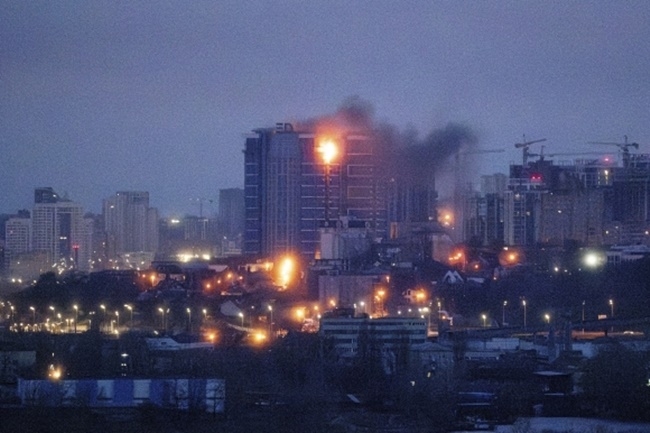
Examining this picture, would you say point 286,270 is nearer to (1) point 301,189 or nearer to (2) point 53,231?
(1) point 301,189

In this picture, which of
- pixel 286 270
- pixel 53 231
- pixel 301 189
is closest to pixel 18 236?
pixel 53 231

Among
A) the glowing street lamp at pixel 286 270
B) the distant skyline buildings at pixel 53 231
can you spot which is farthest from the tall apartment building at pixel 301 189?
the distant skyline buildings at pixel 53 231

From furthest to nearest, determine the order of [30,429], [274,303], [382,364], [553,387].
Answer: [274,303] < [382,364] < [553,387] < [30,429]

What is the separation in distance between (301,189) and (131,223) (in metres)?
7.06

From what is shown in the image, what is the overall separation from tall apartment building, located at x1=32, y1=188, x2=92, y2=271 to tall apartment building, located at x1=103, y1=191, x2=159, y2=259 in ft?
2.27

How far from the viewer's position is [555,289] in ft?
53.7

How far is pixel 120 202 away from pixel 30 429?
2213cm

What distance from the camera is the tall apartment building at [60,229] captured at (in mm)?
27969

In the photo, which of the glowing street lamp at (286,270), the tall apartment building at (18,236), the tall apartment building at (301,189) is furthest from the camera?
the tall apartment building at (18,236)

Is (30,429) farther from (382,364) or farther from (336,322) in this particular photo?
(336,322)

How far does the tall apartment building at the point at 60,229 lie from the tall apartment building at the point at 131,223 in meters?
0.69

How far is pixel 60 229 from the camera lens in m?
28.6

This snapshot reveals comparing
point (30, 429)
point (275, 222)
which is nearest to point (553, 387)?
point (30, 429)

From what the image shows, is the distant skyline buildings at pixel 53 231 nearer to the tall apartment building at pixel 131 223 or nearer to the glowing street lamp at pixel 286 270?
the tall apartment building at pixel 131 223
